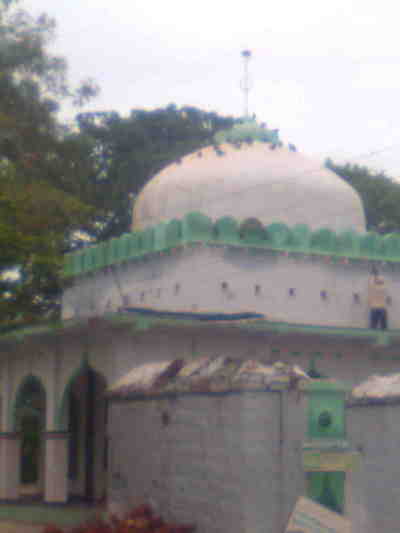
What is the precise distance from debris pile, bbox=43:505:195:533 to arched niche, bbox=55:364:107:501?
961 centimetres

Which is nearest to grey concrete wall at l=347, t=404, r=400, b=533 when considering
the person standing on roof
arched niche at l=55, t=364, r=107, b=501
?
the person standing on roof

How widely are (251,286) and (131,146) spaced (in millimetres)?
15506

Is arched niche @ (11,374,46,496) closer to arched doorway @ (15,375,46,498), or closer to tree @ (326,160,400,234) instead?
arched doorway @ (15,375,46,498)

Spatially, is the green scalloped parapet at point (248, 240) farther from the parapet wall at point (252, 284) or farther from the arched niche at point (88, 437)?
the arched niche at point (88, 437)

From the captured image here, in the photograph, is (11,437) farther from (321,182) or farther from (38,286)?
(321,182)

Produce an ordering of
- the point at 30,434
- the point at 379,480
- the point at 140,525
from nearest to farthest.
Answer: the point at 379,480 < the point at 140,525 < the point at 30,434

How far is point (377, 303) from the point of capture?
18.1 meters

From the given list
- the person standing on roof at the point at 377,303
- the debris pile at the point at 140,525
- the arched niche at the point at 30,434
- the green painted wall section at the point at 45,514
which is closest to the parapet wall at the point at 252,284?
the person standing on roof at the point at 377,303

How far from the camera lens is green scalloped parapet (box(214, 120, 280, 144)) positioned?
65.5 ft

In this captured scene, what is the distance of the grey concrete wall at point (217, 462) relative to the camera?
7.48 m

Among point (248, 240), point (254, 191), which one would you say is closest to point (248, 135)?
point (254, 191)

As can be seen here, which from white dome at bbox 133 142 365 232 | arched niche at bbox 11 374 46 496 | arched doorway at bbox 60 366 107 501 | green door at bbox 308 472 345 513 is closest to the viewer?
green door at bbox 308 472 345 513

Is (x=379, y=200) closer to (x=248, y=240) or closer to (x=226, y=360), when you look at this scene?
(x=248, y=240)

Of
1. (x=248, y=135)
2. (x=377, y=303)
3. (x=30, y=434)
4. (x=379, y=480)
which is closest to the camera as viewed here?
(x=379, y=480)
